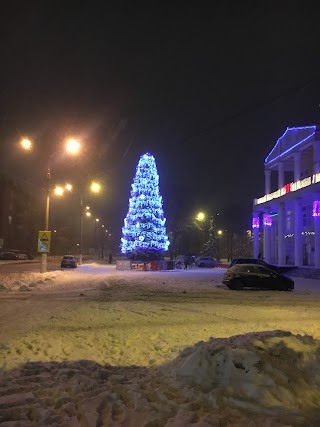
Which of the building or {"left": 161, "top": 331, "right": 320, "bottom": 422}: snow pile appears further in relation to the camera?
the building

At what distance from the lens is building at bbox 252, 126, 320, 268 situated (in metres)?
44.0

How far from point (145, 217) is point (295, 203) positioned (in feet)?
53.4

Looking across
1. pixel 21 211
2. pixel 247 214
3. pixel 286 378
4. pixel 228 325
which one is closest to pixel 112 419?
pixel 286 378

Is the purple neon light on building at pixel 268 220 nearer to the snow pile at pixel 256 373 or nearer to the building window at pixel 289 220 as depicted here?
the building window at pixel 289 220

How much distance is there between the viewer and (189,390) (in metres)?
5.79

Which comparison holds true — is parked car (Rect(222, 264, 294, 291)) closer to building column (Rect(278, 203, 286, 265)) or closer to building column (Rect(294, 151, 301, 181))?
building column (Rect(294, 151, 301, 181))

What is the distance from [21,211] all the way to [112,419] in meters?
105

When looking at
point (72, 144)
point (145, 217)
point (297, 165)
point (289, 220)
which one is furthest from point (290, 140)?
point (72, 144)

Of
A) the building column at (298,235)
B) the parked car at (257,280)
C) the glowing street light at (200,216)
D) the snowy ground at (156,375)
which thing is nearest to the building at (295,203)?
the building column at (298,235)

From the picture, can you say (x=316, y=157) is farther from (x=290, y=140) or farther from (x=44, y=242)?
(x=44, y=242)

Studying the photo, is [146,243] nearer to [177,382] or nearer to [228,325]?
[228,325]

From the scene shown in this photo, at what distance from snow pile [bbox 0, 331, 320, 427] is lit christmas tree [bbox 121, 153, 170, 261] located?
44.8m

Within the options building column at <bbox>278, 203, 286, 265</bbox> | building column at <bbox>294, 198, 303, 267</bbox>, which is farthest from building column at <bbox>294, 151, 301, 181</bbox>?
building column at <bbox>278, 203, 286, 265</bbox>

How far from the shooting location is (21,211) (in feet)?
344
